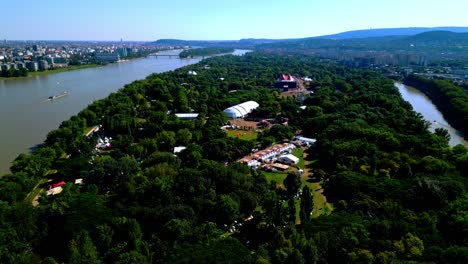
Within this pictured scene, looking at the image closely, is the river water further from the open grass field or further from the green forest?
the open grass field

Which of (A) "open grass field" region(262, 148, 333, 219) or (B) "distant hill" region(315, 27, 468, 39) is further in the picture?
(B) "distant hill" region(315, 27, 468, 39)

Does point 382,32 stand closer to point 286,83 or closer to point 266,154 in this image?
point 286,83

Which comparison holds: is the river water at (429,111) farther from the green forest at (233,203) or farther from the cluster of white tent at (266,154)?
the cluster of white tent at (266,154)

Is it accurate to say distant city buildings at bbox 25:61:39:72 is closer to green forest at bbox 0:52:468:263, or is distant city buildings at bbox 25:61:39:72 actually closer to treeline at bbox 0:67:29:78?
treeline at bbox 0:67:29:78

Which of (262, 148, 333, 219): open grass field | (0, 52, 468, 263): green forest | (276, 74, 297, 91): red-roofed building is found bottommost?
(276, 74, 297, 91): red-roofed building

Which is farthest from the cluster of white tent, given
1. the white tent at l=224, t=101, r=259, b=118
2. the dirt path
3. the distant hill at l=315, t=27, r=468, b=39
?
the distant hill at l=315, t=27, r=468, b=39

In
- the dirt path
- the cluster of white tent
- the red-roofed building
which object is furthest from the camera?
the red-roofed building

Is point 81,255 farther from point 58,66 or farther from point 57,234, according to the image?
point 58,66

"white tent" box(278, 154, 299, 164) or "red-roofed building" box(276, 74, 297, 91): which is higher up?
"white tent" box(278, 154, 299, 164)

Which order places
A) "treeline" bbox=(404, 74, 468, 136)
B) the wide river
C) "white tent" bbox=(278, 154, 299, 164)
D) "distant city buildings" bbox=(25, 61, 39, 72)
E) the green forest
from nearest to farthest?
the green forest → "white tent" bbox=(278, 154, 299, 164) → the wide river → "treeline" bbox=(404, 74, 468, 136) → "distant city buildings" bbox=(25, 61, 39, 72)

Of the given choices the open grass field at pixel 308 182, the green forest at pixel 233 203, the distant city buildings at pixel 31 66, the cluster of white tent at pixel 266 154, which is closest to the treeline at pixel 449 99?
the green forest at pixel 233 203
